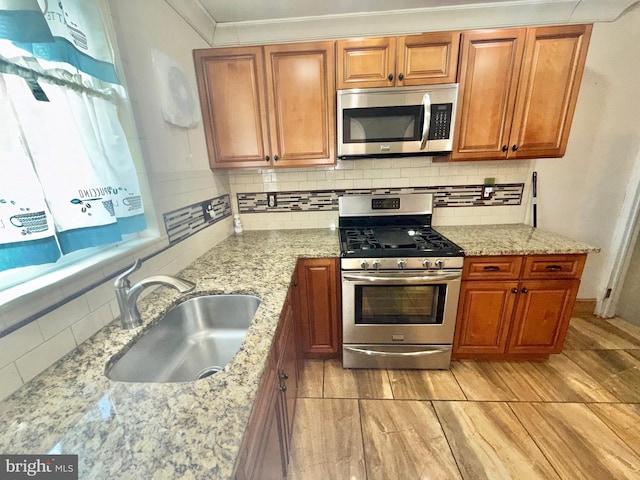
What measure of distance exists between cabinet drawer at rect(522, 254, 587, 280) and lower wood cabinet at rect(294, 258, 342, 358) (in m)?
1.28

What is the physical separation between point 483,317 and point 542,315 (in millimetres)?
405

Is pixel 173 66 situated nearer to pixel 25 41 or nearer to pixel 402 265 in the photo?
pixel 25 41

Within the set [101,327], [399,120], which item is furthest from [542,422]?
[101,327]

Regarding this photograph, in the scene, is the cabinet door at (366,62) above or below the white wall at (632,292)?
above

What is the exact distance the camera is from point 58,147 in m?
0.85

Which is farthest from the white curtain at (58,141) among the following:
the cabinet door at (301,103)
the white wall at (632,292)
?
the white wall at (632,292)

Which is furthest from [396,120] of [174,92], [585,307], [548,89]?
[585,307]

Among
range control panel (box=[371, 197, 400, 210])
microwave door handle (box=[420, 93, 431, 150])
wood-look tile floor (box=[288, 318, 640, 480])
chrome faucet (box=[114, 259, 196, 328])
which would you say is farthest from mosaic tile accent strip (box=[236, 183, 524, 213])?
chrome faucet (box=[114, 259, 196, 328])

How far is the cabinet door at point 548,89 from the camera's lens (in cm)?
161

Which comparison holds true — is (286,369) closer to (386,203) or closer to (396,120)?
(386,203)

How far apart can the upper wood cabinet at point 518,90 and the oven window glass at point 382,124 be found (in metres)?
0.34

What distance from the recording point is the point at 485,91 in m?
1.73

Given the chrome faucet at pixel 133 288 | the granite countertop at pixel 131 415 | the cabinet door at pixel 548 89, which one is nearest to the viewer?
the granite countertop at pixel 131 415

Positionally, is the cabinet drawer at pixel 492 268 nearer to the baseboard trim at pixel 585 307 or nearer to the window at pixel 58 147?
the baseboard trim at pixel 585 307
